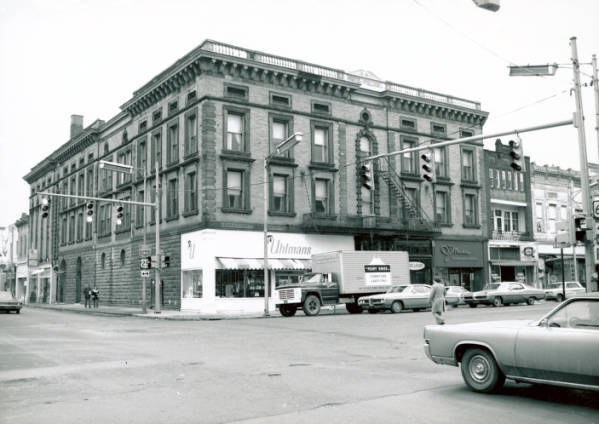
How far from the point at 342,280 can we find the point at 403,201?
1325cm

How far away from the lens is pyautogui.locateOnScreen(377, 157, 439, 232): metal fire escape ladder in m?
41.9

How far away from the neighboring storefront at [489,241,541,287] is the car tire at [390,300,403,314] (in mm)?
19512

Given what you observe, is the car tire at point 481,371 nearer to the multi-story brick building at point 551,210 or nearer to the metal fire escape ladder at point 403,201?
the metal fire escape ladder at point 403,201

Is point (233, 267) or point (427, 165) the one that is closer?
point (427, 165)

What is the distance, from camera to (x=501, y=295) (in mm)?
37594

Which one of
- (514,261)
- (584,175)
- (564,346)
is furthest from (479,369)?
(514,261)

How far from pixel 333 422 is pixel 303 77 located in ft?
108

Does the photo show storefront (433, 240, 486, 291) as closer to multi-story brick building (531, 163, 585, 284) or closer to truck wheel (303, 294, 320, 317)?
multi-story brick building (531, 163, 585, 284)

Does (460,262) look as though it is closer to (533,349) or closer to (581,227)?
(581,227)

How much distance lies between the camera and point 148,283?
40594 mm

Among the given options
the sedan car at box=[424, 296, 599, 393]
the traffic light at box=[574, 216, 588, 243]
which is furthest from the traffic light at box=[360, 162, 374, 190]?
the sedan car at box=[424, 296, 599, 393]

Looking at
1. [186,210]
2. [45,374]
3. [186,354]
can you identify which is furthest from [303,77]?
[45,374]

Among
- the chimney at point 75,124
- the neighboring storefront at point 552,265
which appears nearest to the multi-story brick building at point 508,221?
the neighboring storefront at point 552,265

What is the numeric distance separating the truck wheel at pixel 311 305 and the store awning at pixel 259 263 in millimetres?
6205
